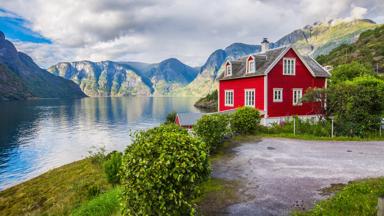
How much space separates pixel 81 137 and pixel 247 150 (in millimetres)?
51871

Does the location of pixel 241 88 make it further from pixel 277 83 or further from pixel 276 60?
pixel 276 60

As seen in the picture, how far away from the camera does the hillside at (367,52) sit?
9935 cm

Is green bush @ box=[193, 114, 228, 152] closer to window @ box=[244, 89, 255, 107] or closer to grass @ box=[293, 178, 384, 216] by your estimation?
grass @ box=[293, 178, 384, 216]

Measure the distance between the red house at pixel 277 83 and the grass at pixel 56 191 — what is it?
61.1 feet

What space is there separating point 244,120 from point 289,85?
12524 millimetres

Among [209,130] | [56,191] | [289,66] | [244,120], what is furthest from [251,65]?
[56,191]

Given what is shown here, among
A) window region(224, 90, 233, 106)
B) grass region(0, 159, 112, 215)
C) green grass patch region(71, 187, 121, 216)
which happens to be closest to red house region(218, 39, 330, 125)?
window region(224, 90, 233, 106)

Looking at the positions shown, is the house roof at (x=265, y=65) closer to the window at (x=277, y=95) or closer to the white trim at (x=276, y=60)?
the white trim at (x=276, y=60)

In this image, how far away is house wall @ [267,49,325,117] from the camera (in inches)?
1190

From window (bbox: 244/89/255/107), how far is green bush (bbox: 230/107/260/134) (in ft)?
31.7

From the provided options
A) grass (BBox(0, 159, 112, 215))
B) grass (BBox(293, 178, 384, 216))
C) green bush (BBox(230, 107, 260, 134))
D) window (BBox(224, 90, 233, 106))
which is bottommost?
grass (BBox(0, 159, 112, 215))

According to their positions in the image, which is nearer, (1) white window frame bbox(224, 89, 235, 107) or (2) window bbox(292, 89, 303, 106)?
(2) window bbox(292, 89, 303, 106)

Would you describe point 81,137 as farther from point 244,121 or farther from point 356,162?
point 356,162

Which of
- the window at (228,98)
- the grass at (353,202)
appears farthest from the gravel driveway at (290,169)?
the window at (228,98)
